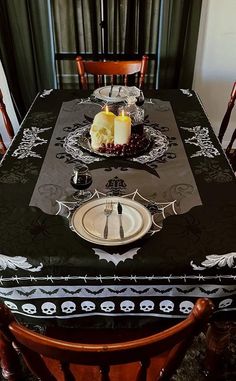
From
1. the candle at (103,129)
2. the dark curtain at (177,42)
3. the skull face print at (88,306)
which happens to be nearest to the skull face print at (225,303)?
the skull face print at (88,306)

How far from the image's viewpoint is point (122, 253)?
0.98 meters

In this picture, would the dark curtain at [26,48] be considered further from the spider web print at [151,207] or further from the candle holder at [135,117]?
the spider web print at [151,207]

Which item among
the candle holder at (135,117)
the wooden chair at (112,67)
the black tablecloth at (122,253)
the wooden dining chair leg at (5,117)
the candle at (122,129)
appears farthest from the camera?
the wooden chair at (112,67)

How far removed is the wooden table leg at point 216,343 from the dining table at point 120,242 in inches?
2.9

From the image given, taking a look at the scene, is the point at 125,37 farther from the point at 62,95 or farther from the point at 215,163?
the point at 215,163

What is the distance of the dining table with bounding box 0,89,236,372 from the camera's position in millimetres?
954

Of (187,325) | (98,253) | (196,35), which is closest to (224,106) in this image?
(196,35)

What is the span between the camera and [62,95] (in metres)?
1.91

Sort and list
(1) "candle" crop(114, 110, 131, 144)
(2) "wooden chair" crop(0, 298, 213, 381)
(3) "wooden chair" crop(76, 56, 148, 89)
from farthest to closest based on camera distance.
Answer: (3) "wooden chair" crop(76, 56, 148, 89) → (1) "candle" crop(114, 110, 131, 144) → (2) "wooden chair" crop(0, 298, 213, 381)

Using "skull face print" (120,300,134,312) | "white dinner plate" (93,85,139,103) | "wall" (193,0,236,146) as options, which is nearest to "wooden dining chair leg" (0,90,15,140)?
"white dinner plate" (93,85,139,103)

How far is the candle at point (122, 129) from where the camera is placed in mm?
1356

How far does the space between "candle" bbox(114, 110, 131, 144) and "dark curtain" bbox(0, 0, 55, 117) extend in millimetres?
1291

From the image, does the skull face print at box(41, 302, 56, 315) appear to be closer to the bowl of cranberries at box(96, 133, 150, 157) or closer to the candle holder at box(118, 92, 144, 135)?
the bowl of cranberries at box(96, 133, 150, 157)

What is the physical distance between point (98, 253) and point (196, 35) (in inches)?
73.9
